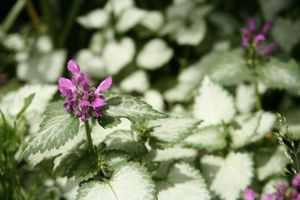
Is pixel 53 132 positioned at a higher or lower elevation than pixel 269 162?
higher

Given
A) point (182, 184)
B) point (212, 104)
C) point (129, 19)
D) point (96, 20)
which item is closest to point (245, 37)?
point (212, 104)

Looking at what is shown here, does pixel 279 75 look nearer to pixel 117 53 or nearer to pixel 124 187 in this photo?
pixel 124 187

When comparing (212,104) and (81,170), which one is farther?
(212,104)

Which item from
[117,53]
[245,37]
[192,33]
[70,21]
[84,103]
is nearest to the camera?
[84,103]

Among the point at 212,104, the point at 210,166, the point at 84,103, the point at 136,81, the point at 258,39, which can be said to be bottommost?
the point at 136,81

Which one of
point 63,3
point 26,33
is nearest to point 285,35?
point 63,3

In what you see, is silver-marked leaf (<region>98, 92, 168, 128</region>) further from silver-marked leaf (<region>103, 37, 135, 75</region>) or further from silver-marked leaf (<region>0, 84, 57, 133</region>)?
silver-marked leaf (<region>103, 37, 135, 75</region>)

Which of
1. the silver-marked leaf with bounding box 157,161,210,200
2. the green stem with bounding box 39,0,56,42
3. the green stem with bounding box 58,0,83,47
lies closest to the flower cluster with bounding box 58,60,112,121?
the silver-marked leaf with bounding box 157,161,210,200

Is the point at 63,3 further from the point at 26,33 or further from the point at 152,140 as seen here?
the point at 152,140
